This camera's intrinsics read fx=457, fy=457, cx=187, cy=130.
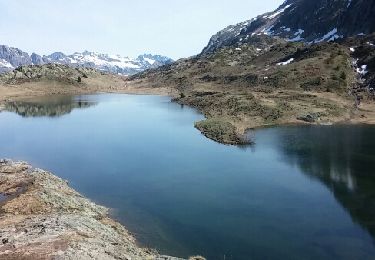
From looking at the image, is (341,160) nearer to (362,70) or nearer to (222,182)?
(222,182)

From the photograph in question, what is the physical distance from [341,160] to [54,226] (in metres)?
46.4

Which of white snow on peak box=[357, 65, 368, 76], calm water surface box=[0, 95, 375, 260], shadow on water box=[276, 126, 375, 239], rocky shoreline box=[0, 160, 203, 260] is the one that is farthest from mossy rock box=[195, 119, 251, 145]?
white snow on peak box=[357, 65, 368, 76]

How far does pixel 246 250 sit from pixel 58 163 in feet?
137

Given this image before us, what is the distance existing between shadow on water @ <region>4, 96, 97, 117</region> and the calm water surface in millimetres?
25387

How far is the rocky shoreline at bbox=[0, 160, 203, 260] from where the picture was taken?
114 ft

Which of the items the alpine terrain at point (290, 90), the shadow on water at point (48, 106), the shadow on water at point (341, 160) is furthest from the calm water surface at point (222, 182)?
the shadow on water at point (48, 106)

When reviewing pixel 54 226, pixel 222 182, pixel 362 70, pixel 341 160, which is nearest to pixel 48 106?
pixel 362 70

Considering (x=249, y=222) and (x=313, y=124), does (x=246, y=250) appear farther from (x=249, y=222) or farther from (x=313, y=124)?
(x=313, y=124)

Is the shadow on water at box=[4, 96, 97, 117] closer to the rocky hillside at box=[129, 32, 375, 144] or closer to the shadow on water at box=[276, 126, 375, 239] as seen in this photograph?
the rocky hillside at box=[129, 32, 375, 144]

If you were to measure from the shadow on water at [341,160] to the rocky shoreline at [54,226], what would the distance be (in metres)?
24.8

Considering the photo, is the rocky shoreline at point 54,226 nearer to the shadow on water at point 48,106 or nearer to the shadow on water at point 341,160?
the shadow on water at point 341,160

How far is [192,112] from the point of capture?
410 ft

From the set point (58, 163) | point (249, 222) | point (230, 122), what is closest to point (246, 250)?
point (249, 222)

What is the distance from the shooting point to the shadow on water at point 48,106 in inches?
5325
